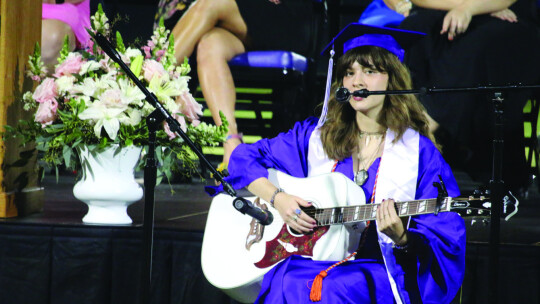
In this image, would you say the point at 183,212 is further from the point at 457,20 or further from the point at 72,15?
the point at 457,20

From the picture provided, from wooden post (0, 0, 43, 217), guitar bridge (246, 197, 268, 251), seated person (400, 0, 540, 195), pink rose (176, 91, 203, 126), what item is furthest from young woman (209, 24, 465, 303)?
seated person (400, 0, 540, 195)

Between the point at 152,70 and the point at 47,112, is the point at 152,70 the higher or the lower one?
the higher one

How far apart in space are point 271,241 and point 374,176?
50 centimetres

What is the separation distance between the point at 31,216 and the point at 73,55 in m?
0.90

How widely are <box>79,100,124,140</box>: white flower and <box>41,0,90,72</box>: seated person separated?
1588mm

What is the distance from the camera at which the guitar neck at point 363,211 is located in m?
2.51

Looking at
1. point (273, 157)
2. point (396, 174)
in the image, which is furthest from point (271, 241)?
point (396, 174)

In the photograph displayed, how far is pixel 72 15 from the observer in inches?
188

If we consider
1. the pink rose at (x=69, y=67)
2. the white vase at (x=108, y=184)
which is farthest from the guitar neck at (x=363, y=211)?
the pink rose at (x=69, y=67)

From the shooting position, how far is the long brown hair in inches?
117

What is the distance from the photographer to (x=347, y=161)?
2.97 meters

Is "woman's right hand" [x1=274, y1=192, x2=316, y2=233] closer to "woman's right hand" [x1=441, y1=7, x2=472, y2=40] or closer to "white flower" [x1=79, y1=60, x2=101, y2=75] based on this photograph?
"white flower" [x1=79, y1=60, x2=101, y2=75]

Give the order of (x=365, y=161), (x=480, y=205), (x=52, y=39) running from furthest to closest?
(x=52, y=39)
(x=365, y=161)
(x=480, y=205)

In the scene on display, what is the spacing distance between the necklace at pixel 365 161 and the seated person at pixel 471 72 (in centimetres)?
193
